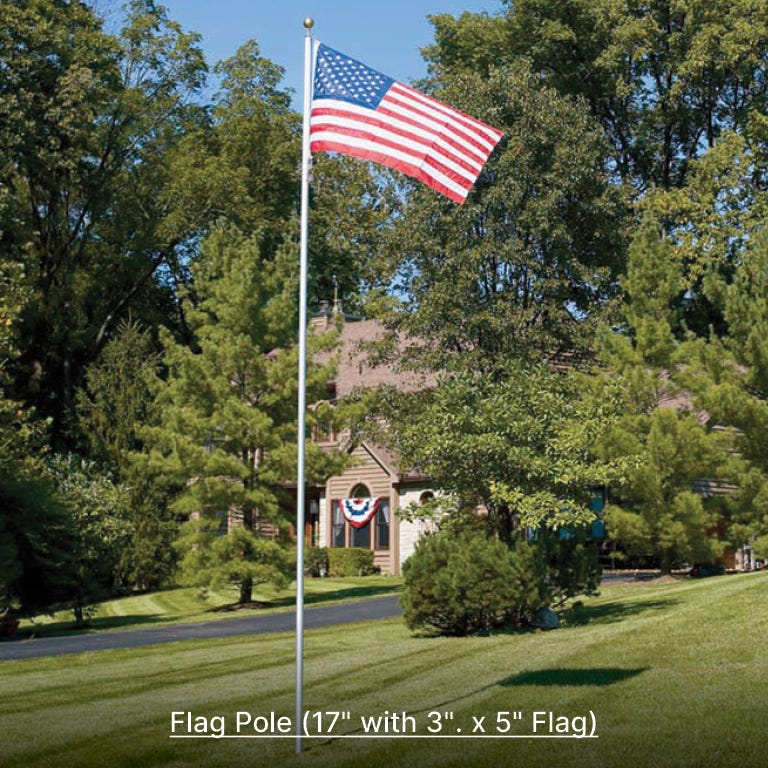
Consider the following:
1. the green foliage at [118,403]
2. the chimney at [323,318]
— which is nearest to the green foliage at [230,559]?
the green foliage at [118,403]

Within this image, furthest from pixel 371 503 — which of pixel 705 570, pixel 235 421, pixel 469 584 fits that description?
pixel 469 584

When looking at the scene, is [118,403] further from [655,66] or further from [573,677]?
[573,677]

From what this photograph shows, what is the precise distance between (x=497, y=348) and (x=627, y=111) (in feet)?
53.5

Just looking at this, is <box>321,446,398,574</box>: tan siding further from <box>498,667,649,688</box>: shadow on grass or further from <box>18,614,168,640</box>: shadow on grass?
<box>498,667,649,688</box>: shadow on grass

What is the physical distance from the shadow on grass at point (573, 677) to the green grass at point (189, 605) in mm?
16490

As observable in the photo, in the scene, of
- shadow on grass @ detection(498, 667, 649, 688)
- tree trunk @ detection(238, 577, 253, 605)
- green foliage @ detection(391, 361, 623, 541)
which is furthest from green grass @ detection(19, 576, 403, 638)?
shadow on grass @ detection(498, 667, 649, 688)

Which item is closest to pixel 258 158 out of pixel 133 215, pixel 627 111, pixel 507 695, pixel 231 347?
pixel 133 215

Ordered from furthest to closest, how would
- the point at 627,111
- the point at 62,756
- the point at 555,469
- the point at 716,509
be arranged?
1. the point at 627,111
2. the point at 716,509
3. the point at 555,469
4. the point at 62,756

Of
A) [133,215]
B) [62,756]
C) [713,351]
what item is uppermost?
[133,215]

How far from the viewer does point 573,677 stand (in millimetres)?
15016

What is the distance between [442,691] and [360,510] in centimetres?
3126

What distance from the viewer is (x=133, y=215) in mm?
51281

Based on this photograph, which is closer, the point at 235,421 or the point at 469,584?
the point at 469,584

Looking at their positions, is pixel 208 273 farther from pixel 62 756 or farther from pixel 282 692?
pixel 62 756
